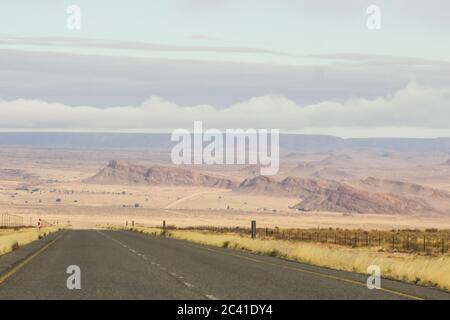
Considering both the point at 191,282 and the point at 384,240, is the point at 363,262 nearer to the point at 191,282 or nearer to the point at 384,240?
the point at 191,282

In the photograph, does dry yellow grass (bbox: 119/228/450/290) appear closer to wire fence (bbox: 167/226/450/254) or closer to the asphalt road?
the asphalt road

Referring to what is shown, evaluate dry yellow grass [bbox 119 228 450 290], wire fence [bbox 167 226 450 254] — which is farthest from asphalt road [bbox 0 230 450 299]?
wire fence [bbox 167 226 450 254]

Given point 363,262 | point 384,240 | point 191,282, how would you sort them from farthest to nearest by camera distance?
1. point 384,240
2. point 363,262
3. point 191,282

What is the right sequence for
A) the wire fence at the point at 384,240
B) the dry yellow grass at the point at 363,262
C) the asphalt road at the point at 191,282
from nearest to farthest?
the asphalt road at the point at 191,282 < the dry yellow grass at the point at 363,262 < the wire fence at the point at 384,240

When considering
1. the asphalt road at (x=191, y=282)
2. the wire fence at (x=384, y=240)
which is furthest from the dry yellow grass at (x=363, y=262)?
the wire fence at (x=384, y=240)

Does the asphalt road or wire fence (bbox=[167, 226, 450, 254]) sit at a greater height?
the asphalt road

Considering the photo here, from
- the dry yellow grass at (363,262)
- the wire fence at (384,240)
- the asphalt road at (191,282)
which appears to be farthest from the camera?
the wire fence at (384,240)

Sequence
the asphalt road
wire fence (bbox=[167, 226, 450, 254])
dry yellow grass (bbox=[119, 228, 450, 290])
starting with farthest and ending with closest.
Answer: wire fence (bbox=[167, 226, 450, 254]) < dry yellow grass (bbox=[119, 228, 450, 290]) < the asphalt road

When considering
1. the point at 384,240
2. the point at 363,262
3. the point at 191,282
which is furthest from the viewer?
the point at 384,240

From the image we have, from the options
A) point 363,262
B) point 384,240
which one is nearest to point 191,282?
point 363,262

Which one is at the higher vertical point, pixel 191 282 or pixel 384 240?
pixel 191 282

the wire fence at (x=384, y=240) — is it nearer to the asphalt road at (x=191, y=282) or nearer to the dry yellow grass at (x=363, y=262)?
the dry yellow grass at (x=363, y=262)

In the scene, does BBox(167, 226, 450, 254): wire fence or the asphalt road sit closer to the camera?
the asphalt road
